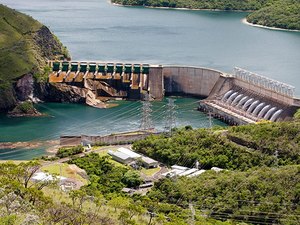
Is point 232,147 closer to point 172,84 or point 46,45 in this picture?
point 172,84

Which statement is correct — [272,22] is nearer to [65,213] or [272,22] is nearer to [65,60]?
[65,60]

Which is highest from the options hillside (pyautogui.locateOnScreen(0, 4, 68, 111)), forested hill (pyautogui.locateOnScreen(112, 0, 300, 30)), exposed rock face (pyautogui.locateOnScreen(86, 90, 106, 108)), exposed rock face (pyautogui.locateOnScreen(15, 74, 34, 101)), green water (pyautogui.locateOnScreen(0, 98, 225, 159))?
forested hill (pyautogui.locateOnScreen(112, 0, 300, 30))

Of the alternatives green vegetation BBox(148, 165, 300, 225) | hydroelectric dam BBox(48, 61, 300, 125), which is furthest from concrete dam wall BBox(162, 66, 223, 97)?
green vegetation BBox(148, 165, 300, 225)

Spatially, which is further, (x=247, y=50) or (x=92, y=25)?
(x=92, y=25)

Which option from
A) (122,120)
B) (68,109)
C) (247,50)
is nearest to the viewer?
(122,120)

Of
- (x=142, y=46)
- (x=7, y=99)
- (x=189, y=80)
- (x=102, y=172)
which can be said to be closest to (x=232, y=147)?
(x=102, y=172)

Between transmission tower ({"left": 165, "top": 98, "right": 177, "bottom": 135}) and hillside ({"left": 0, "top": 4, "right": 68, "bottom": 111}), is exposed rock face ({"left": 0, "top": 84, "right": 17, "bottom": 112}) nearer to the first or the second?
hillside ({"left": 0, "top": 4, "right": 68, "bottom": 111})

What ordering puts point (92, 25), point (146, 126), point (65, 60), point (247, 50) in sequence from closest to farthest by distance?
1. point (146, 126)
2. point (65, 60)
3. point (247, 50)
4. point (92, 25)

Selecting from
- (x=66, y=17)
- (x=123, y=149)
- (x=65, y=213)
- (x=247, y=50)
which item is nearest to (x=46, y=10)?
(x=66, y=17)

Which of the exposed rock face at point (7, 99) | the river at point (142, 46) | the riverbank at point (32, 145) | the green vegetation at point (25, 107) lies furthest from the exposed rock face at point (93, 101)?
the riverbank at point (32, 145)
